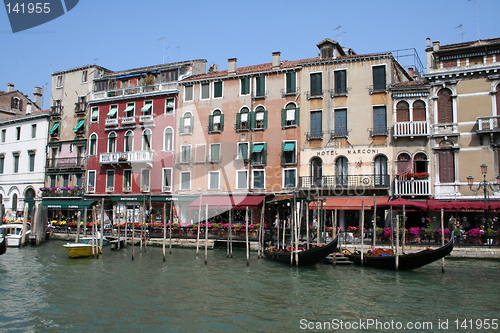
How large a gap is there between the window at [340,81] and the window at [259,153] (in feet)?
17.4

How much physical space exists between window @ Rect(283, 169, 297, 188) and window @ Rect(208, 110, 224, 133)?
5230 millimetres

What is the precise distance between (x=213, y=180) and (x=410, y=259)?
1489 cm

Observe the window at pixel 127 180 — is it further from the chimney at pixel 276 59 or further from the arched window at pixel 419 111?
the arched window at pixel 419 111

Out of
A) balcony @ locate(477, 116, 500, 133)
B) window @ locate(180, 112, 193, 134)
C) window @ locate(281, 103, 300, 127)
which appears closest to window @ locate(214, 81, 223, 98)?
window @ locate(180, 112, 193, 134)

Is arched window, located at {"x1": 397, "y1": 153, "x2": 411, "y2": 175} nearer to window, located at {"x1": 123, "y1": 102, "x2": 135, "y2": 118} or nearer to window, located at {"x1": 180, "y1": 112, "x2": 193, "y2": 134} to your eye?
window, located at {"x1": 180, "y1": 112, "x2": 193, "y2": 134}

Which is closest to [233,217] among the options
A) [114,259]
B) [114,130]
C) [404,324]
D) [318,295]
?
[114,259]

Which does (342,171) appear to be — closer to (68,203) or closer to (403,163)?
(403,163)

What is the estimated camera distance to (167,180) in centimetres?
3139

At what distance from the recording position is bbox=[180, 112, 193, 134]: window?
102 ft

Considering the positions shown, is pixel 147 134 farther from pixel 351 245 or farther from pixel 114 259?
pixel 351 245

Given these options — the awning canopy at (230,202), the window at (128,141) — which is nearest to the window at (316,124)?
the awning canopy at (230,202)

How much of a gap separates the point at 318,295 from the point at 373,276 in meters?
3.80

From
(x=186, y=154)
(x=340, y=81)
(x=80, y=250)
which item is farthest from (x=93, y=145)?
(x=340, y=81)

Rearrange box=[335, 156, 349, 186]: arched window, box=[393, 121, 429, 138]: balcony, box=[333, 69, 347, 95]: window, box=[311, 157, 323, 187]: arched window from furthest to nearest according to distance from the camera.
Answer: box=[333, 69, 347, 95]: window
box=[311, 157, 323, 187]: arched window
box=[335, 156, 349, 186]: arched window
box=[393, 121, 429, 138]: balcony
